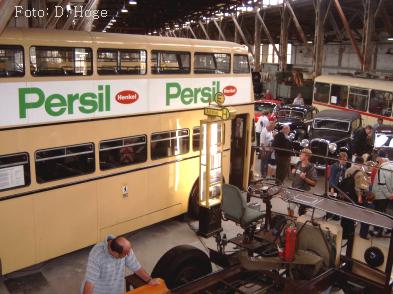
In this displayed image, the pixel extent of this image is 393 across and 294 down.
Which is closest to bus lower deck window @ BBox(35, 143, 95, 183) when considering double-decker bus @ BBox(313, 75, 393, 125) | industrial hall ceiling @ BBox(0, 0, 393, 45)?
industrial hall ceiling @ BBox(0, 0, 393, 45)

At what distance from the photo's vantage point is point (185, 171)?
9977 mm

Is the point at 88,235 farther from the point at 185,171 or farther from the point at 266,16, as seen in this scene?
the point at 266,16

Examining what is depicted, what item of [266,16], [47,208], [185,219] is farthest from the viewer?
[266,16]

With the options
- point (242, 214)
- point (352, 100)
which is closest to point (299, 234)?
point (242, 214)

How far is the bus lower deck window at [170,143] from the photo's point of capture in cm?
919

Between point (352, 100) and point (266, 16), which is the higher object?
point (266, 16)

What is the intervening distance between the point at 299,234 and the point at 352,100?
14.5m

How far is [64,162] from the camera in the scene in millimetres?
7582

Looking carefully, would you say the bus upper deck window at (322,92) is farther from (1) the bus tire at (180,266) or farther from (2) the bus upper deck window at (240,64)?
(1) the bus tire at (180,266)

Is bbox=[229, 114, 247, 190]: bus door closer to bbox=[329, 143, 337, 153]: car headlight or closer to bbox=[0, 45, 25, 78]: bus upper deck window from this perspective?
bbox=[329, 143, 337, 153]: car headlight

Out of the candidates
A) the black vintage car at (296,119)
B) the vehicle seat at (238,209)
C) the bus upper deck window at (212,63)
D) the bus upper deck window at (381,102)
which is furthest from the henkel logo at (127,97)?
the bus upper deck window at (381,102)

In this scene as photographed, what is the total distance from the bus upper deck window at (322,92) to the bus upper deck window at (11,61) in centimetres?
1725

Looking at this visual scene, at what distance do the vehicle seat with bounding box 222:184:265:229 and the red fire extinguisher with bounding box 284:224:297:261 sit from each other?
122 centimetres

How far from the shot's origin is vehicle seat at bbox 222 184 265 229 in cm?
767
